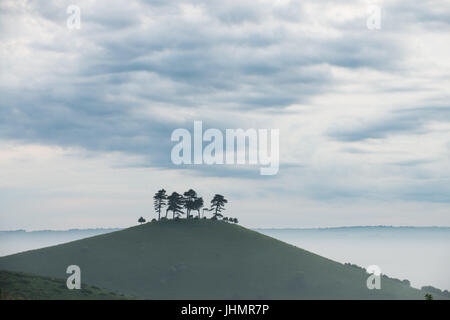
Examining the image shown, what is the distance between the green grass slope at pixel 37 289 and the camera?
10025 centimetres

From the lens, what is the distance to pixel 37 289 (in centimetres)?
11000

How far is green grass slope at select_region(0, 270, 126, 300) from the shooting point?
100 metres
